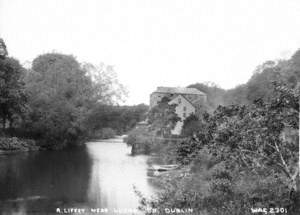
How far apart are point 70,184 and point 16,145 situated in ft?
50.2

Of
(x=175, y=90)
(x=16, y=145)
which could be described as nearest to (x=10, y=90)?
(x=16, y=145)

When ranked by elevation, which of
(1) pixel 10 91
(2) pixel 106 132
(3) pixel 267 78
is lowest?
(2) pixel 106 132

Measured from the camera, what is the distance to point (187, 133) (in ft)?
78.6

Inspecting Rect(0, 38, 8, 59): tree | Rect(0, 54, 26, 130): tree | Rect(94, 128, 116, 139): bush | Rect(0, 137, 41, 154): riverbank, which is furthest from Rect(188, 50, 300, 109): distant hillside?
Rect(0, 38, 8, 59): tree

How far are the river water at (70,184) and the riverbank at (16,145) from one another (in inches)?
113

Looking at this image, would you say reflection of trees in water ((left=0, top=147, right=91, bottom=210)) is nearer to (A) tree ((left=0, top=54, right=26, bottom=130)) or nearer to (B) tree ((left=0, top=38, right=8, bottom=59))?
(A) tree ((left=0, top=54, right=26, bottom=130))

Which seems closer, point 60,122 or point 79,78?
point 60,122

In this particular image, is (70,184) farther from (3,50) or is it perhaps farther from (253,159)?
(3,50)

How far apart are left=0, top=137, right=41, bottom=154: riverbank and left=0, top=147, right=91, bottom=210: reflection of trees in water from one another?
11.5ft

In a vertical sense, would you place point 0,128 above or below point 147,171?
above

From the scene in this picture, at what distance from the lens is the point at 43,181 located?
17906 mm

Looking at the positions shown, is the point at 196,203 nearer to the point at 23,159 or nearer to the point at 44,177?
the point at 44,177

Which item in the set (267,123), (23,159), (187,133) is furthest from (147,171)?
(267,123)

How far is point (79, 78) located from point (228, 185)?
30.9 metres
